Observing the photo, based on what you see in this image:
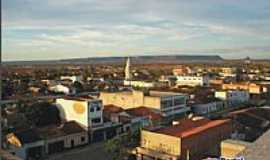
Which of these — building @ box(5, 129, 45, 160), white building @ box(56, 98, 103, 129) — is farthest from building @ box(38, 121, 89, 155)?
white building @ box(56, 98, 103, 129)

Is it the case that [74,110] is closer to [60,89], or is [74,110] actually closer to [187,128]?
[187,128]

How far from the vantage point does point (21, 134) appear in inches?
578

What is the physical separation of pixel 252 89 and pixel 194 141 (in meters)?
20.8

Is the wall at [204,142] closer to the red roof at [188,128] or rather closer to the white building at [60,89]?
the red roof at [188,128]

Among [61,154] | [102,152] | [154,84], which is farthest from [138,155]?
[154,84]

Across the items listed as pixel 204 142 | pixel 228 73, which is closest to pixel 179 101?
pixel 204 142

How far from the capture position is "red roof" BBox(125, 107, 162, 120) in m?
20.5

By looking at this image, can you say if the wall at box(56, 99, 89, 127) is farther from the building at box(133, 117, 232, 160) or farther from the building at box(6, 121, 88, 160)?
the building at box(133, 117, 232, 160)

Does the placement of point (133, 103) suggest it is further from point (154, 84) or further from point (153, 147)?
point (154, 84)

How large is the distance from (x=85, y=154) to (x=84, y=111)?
116 inches

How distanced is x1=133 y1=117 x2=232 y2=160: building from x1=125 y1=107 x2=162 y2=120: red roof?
513 centimetres

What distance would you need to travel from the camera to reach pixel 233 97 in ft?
98.4

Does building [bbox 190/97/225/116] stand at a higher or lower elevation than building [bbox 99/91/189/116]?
lower

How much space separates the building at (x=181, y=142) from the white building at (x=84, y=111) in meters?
3.70
